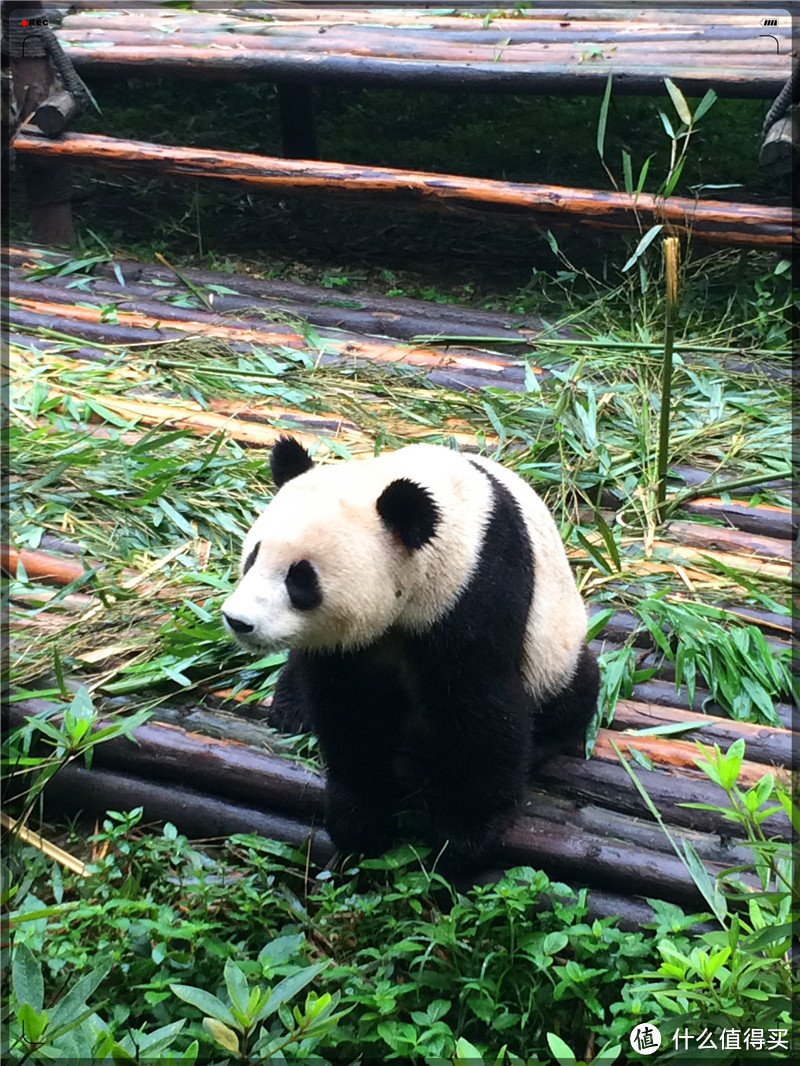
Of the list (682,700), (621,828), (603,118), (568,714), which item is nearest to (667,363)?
(603,118)

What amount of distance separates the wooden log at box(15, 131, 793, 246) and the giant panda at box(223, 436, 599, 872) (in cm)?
289

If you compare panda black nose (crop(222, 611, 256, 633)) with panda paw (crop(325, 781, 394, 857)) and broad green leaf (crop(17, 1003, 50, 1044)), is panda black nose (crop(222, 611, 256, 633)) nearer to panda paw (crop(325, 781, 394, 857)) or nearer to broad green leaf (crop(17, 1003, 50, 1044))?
panda paw (crop(325, 781, 394, 857))

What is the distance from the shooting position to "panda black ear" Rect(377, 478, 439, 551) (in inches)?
95.2

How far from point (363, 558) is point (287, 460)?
17.2 inches

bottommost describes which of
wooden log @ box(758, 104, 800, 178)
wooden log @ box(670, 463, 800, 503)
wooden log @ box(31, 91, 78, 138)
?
wooden log @ box(670, 463, 800, 503)

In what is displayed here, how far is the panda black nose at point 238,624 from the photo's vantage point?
2307 millimetres

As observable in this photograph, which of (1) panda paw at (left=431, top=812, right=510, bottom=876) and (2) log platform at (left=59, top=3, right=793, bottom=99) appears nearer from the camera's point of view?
(1) panda paw at (left=431, top=812, right=510, bottom=876)

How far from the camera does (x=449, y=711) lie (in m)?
2.61

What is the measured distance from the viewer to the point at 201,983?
241 cm

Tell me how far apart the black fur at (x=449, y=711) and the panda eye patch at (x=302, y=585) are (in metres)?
0.27

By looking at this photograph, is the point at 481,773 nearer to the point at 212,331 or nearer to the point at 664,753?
the point at 664,753

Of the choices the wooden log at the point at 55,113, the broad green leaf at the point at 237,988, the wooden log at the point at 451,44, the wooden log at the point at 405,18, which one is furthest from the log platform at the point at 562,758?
the wooden log at the point at 405,18

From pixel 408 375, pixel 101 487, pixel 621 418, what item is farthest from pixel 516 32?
pixel 101 487

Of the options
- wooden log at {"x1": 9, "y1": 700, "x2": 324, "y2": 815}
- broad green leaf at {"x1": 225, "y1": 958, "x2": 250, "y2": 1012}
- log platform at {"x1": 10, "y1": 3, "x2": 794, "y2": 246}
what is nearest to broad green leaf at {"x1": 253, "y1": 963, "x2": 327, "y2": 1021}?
broad green leaf at {"x1": 225, "y1": 958, "x2": 250, "y2": 1012}
